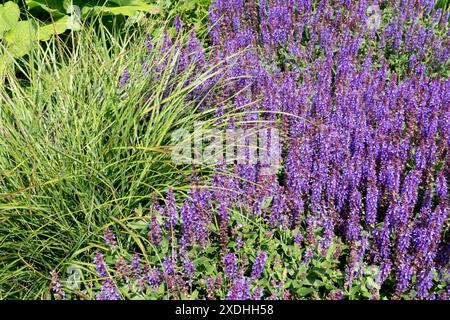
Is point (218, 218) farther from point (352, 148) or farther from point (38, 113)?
point (38, 113)

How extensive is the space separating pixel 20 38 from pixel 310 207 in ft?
9.31

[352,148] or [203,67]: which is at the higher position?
[203,67]

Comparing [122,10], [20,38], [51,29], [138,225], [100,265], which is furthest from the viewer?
[122,10]

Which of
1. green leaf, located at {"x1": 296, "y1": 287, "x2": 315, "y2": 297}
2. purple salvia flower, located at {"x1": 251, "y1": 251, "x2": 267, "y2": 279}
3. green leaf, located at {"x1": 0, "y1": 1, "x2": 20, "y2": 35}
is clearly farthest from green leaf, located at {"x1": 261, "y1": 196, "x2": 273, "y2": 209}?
green leaf, located at {"x1": 0, "y1": 1, "x2": 20, "y2": 35}

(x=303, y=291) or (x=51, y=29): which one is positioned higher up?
(x=51, y=29)

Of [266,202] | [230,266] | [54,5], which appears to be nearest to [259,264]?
[230,266]

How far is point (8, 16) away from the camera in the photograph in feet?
15.2

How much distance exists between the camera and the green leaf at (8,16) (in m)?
4.61

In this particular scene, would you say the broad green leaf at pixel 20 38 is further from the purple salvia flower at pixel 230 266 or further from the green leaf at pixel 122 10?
the purple salvia flower at pixel 230 266

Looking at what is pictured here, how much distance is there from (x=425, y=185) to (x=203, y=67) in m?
1.87

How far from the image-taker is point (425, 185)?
10.8 ft

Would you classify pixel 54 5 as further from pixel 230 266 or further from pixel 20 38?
pixel 230 266

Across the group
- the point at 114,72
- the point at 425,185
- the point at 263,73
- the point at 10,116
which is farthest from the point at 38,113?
the point at 425,185
